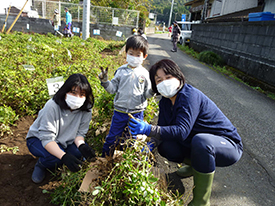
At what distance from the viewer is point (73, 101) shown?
2.19 m

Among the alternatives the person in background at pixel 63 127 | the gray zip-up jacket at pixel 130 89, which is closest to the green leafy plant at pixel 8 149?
the person in background at pixel 63 127

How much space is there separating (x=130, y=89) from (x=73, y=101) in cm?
73

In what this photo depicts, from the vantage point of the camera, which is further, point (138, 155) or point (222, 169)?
point (222, 169)

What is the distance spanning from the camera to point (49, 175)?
8.06ft

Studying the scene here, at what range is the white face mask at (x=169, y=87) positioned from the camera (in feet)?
6.76

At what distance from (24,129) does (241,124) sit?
383cm

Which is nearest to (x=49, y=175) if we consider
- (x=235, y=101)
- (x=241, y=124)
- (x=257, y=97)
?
(x=241, y=124)

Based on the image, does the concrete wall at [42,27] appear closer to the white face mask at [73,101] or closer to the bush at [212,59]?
the bush at [212,59]

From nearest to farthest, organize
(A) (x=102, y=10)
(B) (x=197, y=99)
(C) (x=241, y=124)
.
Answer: (B) (x=197, y=99) → (C) (x=241, y=124) → (A) (x=102, y=10)

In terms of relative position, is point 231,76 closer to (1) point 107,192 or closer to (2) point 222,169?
(2) point 222,169

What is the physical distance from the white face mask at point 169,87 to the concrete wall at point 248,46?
597 cm

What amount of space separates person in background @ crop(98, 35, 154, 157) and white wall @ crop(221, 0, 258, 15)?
13.0 metres

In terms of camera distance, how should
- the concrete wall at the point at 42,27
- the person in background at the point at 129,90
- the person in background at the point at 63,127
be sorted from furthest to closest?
the concrete wall at the point at 42,27 < the person in background at the point at 129,90 < the person in background at the point at 63,127

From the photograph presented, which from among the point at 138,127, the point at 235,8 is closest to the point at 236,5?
the point at 235,8
